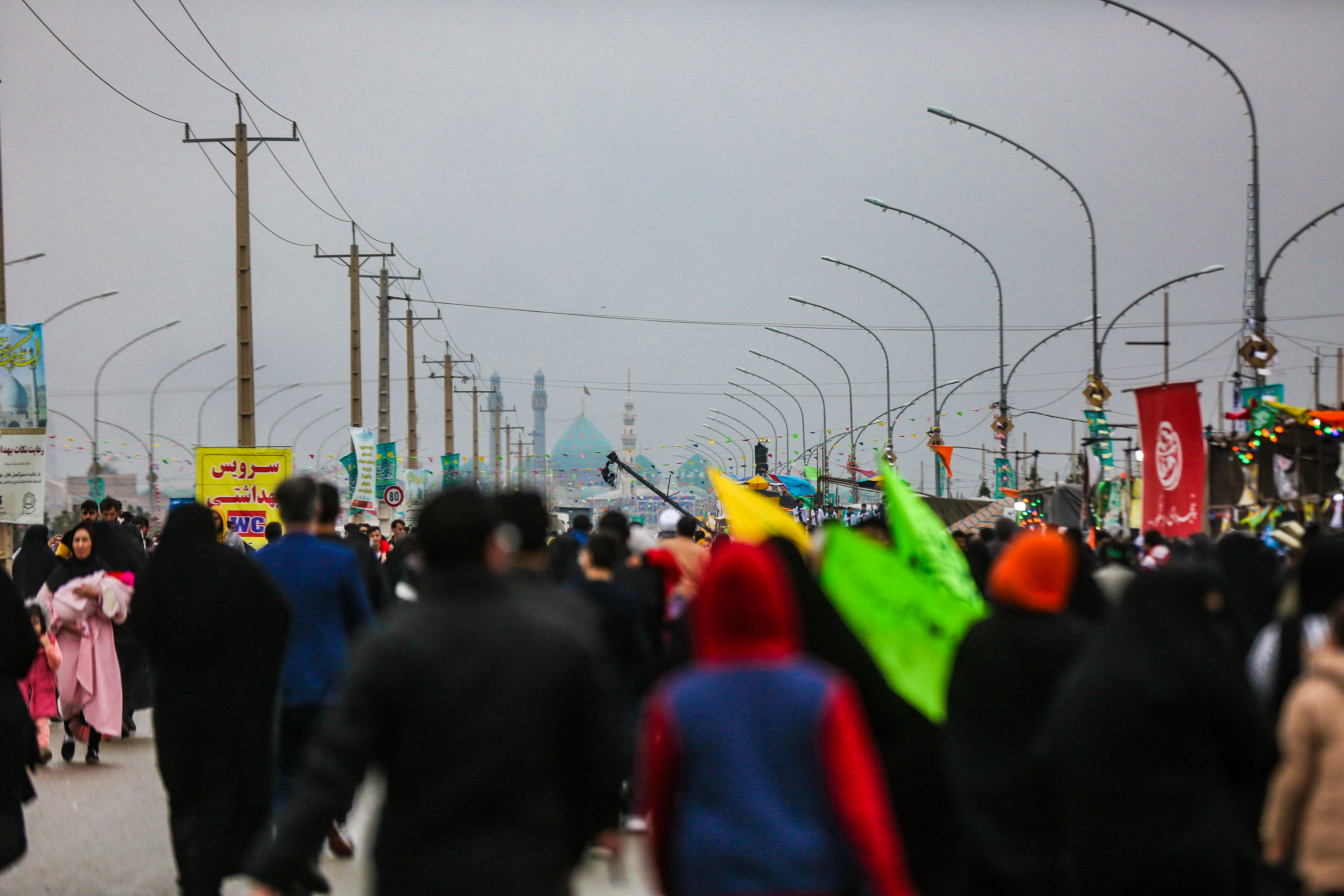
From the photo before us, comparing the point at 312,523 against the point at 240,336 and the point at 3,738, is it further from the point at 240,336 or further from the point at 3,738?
the point at 240,336

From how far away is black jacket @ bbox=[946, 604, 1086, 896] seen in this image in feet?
18.1

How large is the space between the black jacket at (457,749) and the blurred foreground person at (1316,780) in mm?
2247

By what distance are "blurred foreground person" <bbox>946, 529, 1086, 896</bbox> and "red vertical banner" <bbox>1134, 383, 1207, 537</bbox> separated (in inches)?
545

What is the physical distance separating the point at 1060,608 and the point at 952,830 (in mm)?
1175

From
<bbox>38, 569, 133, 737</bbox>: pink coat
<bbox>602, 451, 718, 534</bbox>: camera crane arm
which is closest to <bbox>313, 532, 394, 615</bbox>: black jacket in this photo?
<bbox>38, 569, 133, 737</bbox>: pink coat

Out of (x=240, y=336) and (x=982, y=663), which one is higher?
(x=240, y=336)

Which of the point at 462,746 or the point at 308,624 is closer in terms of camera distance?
the point at 462,746

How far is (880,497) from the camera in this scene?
58688 millimetres

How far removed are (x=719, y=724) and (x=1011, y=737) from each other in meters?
2.14

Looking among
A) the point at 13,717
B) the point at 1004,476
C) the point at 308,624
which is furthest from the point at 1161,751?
the point at 1004,476

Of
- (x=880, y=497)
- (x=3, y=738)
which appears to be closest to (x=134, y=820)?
(x=3, y=738)

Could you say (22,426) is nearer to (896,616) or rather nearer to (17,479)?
(17,479)

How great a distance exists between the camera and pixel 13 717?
299 inches

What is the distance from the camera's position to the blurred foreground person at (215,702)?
692 centimetres
